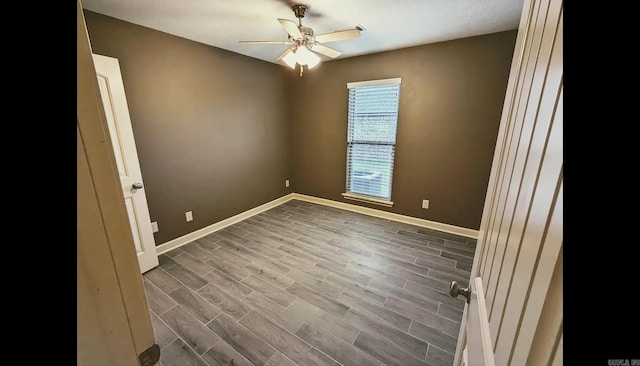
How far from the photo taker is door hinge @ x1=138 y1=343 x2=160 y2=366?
0.59 metres

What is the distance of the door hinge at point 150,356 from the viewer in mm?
588

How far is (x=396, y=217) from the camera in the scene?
341 centimetres

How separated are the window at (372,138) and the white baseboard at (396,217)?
0.17m

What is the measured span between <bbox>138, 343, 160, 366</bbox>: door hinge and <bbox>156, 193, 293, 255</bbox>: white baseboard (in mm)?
2372

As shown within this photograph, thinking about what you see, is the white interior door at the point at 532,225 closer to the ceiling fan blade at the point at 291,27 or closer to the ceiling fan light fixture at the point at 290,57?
the ceiling fan blade at the point at 291,27

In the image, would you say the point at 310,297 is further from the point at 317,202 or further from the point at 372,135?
the point at 372,135

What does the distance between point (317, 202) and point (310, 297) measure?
2325 mm

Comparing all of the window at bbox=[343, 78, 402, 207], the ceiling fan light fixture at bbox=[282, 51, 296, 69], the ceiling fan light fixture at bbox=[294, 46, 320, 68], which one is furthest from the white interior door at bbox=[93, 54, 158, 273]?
the window at bbox=[343, 78, 402, 207]

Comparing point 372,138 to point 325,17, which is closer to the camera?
point 325,17

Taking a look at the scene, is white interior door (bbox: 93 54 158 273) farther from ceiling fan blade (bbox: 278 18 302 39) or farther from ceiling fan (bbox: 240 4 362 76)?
ceiling fan blade (bbox: 278 18 302 39)

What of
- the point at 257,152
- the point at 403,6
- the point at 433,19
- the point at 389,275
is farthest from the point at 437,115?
the point at 257,152

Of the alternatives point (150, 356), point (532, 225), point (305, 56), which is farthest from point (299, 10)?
point (150, 356)

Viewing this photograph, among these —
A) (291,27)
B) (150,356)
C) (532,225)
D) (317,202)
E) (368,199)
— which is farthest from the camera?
(317,202)

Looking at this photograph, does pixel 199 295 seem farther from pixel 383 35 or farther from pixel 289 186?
pixel 383 35
